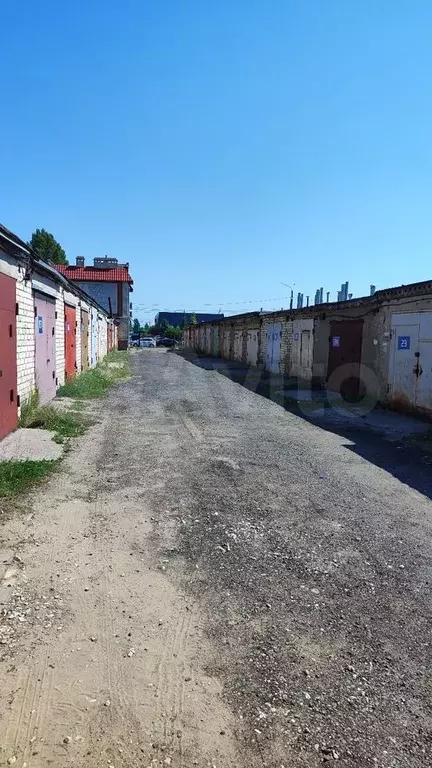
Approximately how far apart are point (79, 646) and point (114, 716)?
58 cm

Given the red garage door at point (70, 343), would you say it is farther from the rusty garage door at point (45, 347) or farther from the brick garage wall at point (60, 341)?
the rusty garage door at point (45, 347)

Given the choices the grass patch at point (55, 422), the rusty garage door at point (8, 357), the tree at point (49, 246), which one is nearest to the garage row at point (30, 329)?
the rusty garage door at point (8, 357)

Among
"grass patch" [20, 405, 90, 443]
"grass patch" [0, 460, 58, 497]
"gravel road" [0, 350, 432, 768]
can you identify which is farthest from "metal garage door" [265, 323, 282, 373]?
"grass patch" [0, 460, 58, 497]

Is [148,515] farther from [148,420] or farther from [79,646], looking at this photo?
[148,420]

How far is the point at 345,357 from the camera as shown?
15375 millimetres

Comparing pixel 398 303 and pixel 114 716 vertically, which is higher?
pixel 398 303

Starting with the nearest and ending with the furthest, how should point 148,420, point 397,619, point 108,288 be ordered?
point 397,619
point 148,420
point 108,288

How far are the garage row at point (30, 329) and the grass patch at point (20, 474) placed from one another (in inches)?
51.5

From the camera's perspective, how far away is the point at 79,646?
281cm

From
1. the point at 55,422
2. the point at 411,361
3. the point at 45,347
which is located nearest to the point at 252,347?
the point at 411,361

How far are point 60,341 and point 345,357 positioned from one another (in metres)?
8.47

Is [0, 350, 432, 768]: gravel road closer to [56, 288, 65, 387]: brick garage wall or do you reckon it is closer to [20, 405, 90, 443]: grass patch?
[20, 405, 90, 443]: grass patch

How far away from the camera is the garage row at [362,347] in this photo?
11.1 m

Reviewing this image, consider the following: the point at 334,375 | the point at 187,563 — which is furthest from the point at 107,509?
the point at 334,375
